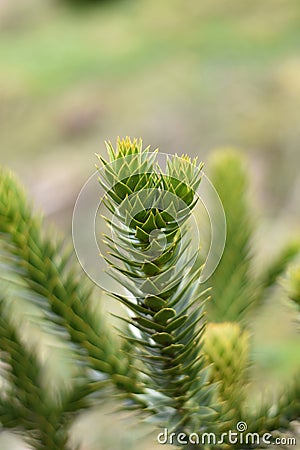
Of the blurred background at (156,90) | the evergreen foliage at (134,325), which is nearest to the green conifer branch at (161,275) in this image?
the evergreen foliage at (134,325)

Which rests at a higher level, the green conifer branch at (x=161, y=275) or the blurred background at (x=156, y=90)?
the blurred background at (x=156, y=90)

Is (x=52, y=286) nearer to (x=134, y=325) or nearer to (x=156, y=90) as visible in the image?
(x=134, y=325)

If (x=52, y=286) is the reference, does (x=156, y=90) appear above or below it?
above

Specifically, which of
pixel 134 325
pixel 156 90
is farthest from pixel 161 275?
pixel 156 90

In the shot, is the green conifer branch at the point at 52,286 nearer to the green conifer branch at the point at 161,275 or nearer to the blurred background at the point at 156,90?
the green conifer branch at the point at 161,275

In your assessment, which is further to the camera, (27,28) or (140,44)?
(27,28)

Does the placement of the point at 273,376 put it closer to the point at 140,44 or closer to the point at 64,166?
the point at 64,166

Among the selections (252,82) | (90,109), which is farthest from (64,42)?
(252,82)

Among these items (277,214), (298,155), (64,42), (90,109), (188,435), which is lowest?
(188,435)

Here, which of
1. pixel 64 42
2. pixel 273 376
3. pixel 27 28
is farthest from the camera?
pixel 27 28
